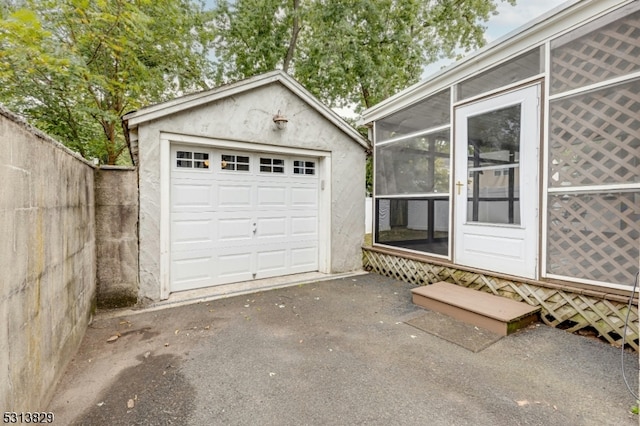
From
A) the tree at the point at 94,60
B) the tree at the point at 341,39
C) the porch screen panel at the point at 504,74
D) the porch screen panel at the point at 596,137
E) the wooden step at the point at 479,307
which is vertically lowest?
the wooden step at the point at 479,307

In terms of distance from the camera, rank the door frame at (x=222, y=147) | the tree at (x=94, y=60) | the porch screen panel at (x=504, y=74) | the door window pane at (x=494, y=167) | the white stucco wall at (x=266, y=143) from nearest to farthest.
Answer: the porch screen panel at (x=504, y=74) < the door window pane at (x=494, y=167) < the white stucco wall at (x=266, y=143) < the door frame at (x=222, y=147) < the tree at (x=94, y=60)

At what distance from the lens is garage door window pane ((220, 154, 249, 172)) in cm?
506

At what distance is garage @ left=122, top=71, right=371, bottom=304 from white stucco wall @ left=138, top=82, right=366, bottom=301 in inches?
0.6

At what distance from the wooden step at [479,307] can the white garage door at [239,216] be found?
2545mm

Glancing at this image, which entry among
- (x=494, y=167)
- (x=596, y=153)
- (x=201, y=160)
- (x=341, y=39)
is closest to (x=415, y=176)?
(x=494, y=167)

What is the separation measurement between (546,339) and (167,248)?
4.99 meters

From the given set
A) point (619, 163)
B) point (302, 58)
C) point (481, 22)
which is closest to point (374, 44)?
point (302, 58)

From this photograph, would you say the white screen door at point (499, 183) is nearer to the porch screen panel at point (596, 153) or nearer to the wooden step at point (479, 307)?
the porch screen panel at point (596, 153)

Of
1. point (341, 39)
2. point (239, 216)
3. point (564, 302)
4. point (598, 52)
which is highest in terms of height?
point (341, 39)

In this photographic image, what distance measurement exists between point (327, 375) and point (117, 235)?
3.47m

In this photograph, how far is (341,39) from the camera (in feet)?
30.5

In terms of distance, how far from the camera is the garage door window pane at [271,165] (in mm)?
5438

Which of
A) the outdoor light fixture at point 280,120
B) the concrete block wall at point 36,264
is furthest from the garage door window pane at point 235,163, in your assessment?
the concrete block wall at point 36,264

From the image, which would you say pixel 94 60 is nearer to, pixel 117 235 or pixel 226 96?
pixel 226 96
